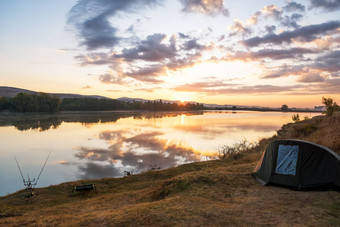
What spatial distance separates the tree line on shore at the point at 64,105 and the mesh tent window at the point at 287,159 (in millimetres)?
100415

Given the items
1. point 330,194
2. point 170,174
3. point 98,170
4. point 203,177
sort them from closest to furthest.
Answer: point 330,194 < point 203,177 < point 170,174 < point 98,170

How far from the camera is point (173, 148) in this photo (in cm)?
2442

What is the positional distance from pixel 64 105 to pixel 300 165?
396 ft

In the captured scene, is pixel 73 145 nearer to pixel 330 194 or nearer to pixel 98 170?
pixel 98 170

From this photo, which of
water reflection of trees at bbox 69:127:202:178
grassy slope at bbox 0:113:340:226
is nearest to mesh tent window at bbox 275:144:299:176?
grassy slope at bbox 0:113:340:226

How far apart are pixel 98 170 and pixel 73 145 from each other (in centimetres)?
1185

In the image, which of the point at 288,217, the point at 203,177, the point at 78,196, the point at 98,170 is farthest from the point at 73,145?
the point at 288,217

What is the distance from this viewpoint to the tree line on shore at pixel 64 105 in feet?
286

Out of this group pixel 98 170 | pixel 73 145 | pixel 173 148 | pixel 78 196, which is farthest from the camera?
pixel 73 145

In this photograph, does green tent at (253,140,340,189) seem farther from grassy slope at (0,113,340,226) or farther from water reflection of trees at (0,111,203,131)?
water reflection of trees at (0,111,203,131)

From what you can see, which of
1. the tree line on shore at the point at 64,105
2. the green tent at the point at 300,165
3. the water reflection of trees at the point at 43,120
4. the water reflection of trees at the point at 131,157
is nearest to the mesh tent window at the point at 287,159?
the green tent at the point at 300,165

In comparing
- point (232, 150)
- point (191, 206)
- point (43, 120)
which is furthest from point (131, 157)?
point (43, 120)

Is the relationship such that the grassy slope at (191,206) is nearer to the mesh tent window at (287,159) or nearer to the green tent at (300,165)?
the green tent at (300,165)

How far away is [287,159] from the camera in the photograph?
9.06 metres
